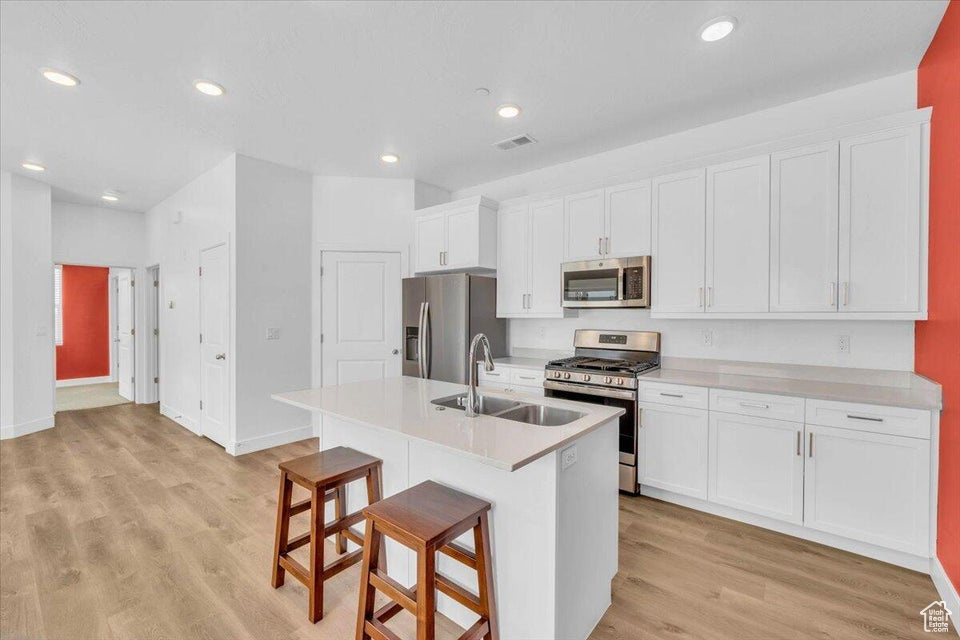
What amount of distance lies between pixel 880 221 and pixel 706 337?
48.0 inches

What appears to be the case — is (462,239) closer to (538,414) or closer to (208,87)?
(208,87)

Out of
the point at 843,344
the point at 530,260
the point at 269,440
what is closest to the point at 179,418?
the point at 269,440

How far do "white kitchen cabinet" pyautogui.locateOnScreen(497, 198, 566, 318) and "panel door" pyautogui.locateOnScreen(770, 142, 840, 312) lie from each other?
62.1 inches

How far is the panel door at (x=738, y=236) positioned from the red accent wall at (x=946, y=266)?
0.75 m

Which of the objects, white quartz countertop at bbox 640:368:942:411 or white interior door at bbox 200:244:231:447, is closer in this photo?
white quartz countertop at bbox 640:368:942:411

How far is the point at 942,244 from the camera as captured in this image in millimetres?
2102

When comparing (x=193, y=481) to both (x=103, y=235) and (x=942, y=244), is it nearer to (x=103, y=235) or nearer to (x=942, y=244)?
(x=103, y=235)

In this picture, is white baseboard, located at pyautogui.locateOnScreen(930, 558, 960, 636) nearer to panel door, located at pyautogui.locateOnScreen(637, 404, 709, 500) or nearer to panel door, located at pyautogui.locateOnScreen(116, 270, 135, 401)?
panel door, located at pyautogui.locateOnScreen(637, 404, 709, 500)

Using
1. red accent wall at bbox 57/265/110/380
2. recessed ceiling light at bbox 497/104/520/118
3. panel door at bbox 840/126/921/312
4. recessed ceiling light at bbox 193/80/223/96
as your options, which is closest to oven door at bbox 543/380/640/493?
panel door at bbox 840/126/921/312

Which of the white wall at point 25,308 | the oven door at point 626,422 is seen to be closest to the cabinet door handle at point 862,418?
the oven door at point 626,422

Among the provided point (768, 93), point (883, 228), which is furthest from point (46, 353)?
point (883, 228)

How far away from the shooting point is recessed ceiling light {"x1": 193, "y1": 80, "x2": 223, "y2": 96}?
269 cm

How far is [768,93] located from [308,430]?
4.90 m

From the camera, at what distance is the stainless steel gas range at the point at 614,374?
10.0 feet
